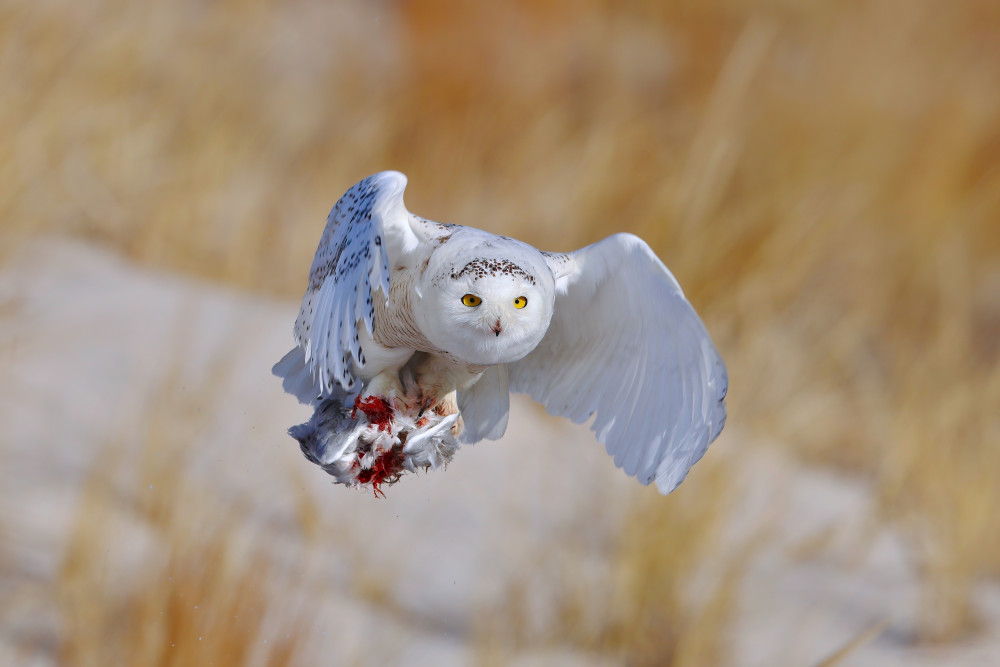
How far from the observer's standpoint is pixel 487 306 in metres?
0.63

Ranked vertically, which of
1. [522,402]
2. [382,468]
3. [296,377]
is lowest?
[382,468]

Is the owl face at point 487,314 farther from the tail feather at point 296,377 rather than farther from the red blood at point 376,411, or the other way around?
the tail feather at point 296,377

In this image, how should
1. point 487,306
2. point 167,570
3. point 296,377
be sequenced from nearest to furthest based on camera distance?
point 487,306 → point 296,377 → point 167,570

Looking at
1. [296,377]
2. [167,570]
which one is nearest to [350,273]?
[296,377]

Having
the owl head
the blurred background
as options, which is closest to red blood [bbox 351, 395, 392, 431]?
the owl head

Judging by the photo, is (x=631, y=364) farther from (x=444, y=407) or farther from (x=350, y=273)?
(x=350, y=273)

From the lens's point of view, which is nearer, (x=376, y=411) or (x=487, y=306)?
(x=487, y=306)

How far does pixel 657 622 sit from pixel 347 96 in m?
2.86

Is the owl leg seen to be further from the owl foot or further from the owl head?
the owl head

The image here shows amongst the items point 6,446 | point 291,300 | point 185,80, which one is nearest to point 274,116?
point 185,80

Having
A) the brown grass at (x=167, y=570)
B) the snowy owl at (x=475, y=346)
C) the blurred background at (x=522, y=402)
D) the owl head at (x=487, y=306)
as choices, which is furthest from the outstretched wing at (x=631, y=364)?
the brown grass at (x=167, y=570)

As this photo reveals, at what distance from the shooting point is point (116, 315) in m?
2.84

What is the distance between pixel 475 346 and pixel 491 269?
58 millimetres

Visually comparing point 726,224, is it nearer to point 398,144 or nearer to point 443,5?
point 398,144
